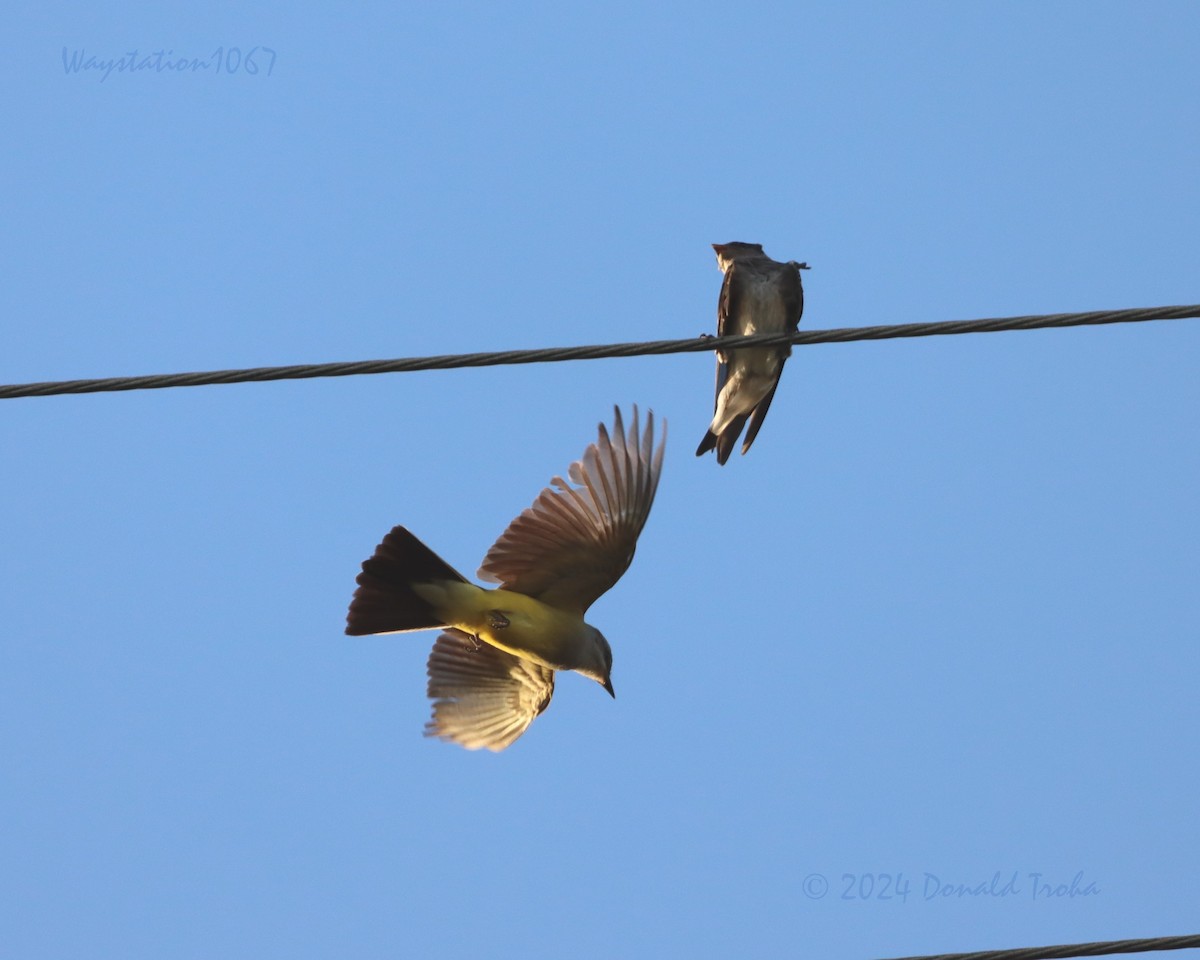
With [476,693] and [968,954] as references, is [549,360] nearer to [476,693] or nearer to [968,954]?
[968,954]

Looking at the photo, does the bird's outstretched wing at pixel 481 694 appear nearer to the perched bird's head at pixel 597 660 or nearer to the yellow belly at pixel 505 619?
the perched bird's head at pixel 597 660

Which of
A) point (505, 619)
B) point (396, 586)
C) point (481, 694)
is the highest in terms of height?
point (396, 586)

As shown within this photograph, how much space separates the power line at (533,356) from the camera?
3.95 meters

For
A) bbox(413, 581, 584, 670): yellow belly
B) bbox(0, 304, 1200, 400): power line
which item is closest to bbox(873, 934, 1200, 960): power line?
bbox(0, 304, 1200, 400): power line

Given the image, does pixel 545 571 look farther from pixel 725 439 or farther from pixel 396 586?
pixel 725 439

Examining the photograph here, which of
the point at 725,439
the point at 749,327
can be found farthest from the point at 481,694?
the point at 749,327

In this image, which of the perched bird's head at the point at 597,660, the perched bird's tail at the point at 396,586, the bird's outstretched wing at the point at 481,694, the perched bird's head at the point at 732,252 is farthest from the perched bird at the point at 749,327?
the perched bird's tail at the point at 396,586

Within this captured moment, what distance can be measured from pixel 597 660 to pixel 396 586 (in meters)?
0.81

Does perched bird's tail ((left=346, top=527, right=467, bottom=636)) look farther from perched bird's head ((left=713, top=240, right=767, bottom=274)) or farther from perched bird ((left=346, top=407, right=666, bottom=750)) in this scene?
perched bird's head ((left=713, top=240, right=767, bottom=274))

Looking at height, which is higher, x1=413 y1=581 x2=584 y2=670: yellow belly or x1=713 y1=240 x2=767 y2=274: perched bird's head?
x1=713 y1=240 x2=767 y2=274: perched bird's head

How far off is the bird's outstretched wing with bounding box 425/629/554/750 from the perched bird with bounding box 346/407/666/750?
0.43 metres

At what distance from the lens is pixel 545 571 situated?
19.9ft

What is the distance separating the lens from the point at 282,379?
4004 mm

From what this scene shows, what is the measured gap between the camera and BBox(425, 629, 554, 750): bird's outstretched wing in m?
6.61
